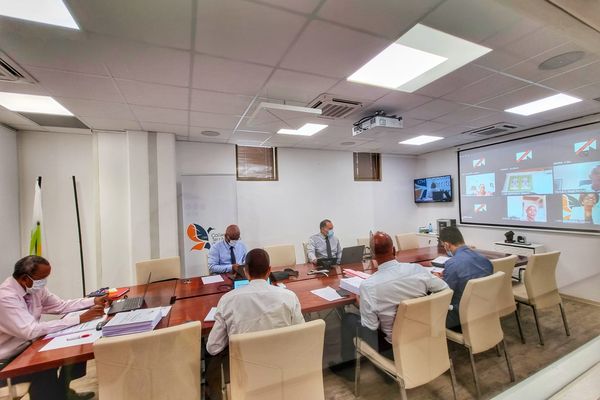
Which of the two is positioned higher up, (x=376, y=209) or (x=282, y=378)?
(x=376, y=209)

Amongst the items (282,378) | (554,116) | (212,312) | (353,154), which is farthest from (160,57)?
(554,116)

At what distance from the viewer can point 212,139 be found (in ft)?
14.7

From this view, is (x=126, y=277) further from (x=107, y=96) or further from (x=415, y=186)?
(x=415, y=186)

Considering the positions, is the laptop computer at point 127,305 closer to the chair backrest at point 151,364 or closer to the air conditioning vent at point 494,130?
the chair backrest at point 151,364

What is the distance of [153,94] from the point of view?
254 cm

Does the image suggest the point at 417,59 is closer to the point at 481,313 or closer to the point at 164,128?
the point at 481,313

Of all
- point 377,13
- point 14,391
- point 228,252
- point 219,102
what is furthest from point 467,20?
point 14,391

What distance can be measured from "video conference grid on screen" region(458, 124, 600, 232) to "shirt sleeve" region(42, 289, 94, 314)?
6.06 m

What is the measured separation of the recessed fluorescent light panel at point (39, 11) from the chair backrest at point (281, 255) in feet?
9.71

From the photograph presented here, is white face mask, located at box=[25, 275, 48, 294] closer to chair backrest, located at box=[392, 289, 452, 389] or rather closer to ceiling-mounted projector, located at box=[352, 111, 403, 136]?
chair backrest, located at box=[392, 289, 452, 389]

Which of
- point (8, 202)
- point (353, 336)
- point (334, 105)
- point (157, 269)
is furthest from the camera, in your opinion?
point (8, 202)

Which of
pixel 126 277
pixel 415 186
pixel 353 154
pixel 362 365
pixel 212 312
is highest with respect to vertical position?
pixel 353 154

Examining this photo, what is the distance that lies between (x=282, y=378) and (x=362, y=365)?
0.99 metres

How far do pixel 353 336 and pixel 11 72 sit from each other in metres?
3.56
